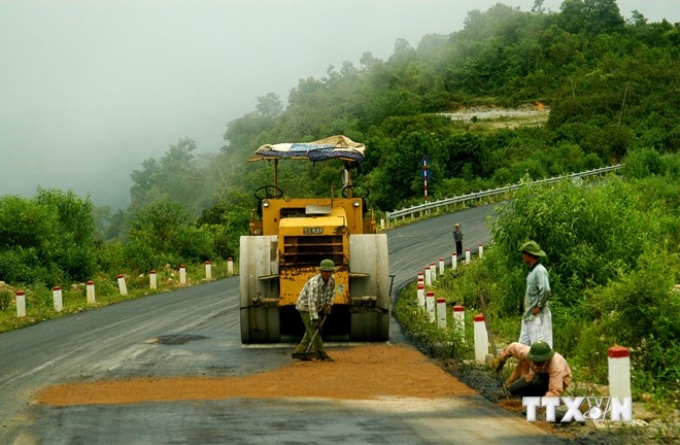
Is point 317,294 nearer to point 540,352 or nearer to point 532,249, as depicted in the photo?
point 532,249

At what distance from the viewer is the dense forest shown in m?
37.9

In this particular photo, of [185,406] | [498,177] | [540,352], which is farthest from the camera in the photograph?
[498,177]

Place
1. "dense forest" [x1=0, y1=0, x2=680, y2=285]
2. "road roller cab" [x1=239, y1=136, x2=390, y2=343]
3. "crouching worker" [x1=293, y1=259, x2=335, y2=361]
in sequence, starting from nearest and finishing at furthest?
"crouching worker" [x1=293, y1=259, x2=335, y2=361] → "road roller cab" [x1=239, y1=136, x2=390, y2=343] → "dense forest" [x1=0, y1=0, x2=680, y2=285]

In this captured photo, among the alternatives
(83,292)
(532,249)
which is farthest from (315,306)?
(83,292)

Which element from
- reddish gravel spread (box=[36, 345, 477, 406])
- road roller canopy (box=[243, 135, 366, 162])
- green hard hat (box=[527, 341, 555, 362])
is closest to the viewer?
green hard hat (box=[527, 341, 555, 362])

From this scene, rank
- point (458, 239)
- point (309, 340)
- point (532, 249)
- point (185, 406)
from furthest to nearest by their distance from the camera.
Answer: point (458, 239)
point (309, 340)
point (532, 249)
point (185, 406)

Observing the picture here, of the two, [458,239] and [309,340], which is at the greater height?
[458,239]

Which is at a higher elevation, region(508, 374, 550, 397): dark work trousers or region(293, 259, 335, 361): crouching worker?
region(293, 259, 335, 361): crouching worker

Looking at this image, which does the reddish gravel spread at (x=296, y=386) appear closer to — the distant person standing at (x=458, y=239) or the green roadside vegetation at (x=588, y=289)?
the green roadside vegetation at (x=588, y=289)

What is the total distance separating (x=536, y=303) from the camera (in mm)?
11609

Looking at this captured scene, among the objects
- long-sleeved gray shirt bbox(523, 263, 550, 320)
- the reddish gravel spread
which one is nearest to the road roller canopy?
the reddish gravel spread

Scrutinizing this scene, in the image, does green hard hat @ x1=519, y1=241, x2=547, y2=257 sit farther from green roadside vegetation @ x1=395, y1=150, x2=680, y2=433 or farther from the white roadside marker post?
the white roadside marker post

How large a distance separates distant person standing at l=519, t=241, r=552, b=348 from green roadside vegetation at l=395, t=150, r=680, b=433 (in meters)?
0.77

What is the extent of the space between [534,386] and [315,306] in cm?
520
